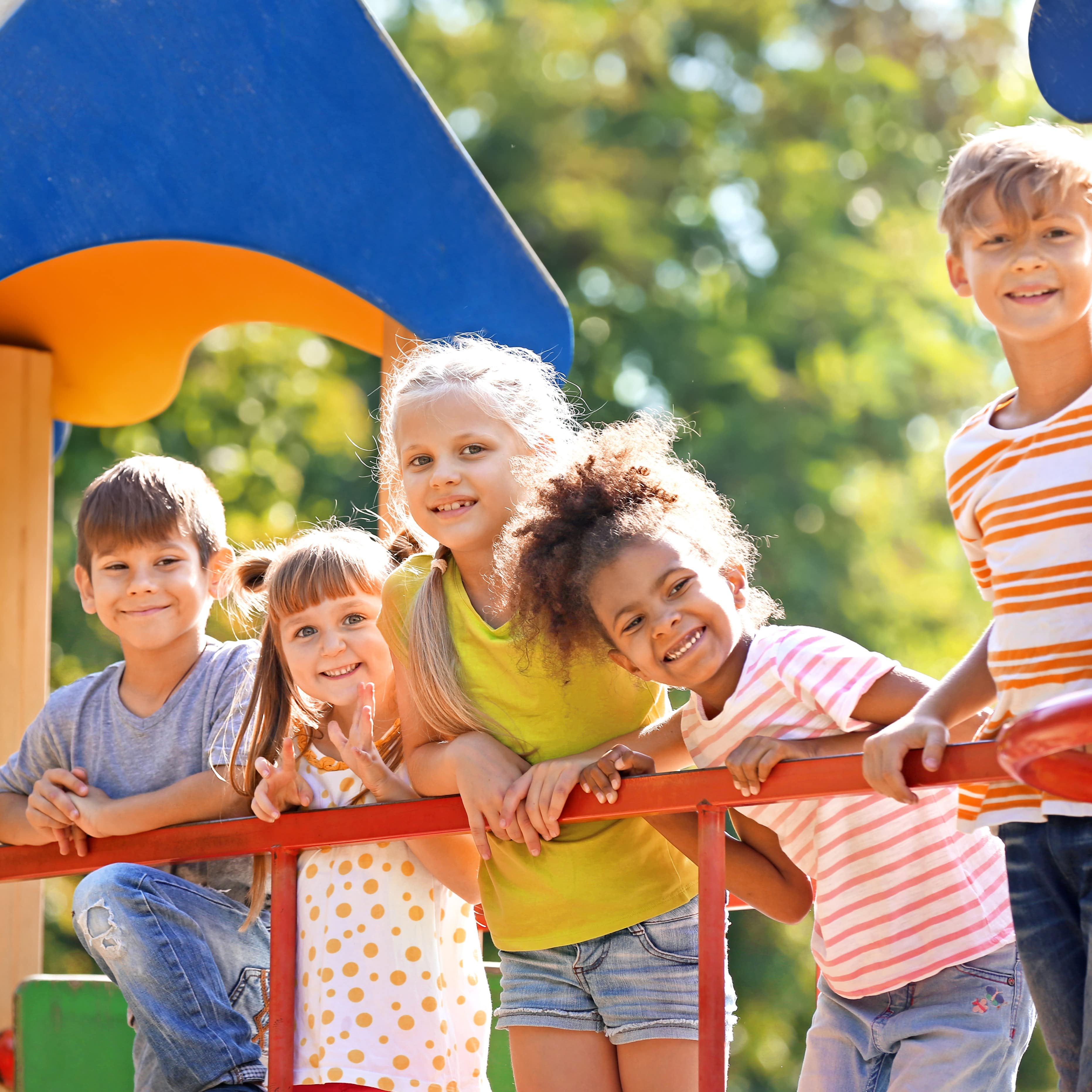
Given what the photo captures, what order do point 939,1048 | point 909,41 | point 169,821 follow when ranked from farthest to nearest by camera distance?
point 909,41
point 169,821
point 939,1048

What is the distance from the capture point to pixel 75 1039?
368cm

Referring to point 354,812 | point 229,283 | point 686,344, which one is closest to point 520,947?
point 354,812

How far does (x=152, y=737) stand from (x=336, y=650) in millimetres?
512

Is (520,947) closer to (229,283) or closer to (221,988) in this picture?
(221,988)

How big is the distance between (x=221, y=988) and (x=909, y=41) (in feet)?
40.1

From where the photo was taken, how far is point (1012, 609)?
225cm

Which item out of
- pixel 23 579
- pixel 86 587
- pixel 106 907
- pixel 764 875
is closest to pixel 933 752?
pixel 764 875

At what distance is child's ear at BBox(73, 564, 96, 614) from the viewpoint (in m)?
3.46

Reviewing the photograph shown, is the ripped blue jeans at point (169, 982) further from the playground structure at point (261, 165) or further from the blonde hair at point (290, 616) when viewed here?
the playground structure at point (261, 165)

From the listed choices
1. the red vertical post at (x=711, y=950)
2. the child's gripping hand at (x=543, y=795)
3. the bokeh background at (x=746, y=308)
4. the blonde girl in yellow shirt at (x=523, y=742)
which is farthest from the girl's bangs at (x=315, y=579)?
the bokeh background at (x=746, y=308)

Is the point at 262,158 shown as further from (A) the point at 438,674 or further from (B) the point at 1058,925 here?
(B) the point at 1058,925

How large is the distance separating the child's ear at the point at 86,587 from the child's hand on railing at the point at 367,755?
2.84ft

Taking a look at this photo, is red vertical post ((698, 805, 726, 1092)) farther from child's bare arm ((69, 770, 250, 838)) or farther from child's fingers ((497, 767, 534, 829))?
child's bare arm ((69, 770, 250, 838))

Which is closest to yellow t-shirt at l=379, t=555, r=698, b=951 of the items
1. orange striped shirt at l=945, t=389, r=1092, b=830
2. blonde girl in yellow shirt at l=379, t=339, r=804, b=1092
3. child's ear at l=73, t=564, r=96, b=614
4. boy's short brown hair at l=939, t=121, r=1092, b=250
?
blonde girl in yellow shirt at l=379, t=339, r=804, b=1092
